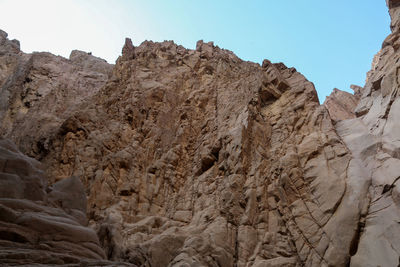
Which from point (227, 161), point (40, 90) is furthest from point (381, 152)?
point (40, 90)

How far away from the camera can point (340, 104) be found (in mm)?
45469

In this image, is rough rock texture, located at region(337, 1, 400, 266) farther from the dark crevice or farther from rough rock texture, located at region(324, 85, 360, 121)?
rough rock texture, located at region(324, 85, 360, 121)

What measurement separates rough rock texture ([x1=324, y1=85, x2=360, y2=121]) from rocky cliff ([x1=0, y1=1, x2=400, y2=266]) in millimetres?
15651

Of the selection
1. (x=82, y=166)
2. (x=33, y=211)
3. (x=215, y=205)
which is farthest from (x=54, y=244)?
(x=82, y=166)

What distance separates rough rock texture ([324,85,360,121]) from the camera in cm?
4238

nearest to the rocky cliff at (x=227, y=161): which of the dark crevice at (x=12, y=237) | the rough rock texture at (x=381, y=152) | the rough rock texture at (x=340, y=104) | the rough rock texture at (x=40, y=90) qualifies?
the rough rock texture at (x=381, y=152)

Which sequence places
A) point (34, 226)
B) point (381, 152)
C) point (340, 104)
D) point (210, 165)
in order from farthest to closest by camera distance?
point (340, 104) → point (210, 165) → point (381, 152) → point (34, 226)

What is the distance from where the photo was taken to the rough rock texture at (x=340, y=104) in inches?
1668

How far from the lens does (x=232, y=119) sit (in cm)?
2450

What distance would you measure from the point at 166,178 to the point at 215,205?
18.2 feet

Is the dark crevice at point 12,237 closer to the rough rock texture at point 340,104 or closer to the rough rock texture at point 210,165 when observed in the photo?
the rough rock texture at point 210,165

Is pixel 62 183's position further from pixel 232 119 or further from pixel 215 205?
pixel 232 119

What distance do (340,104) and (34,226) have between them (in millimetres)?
40995

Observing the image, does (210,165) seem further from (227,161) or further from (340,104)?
(340,104)
